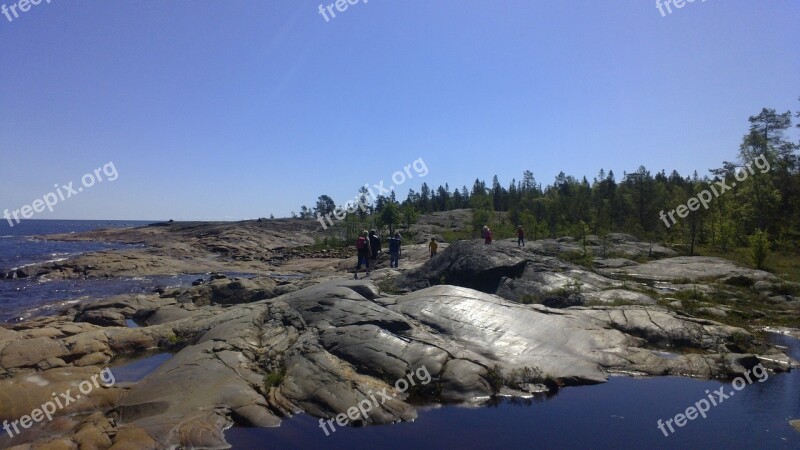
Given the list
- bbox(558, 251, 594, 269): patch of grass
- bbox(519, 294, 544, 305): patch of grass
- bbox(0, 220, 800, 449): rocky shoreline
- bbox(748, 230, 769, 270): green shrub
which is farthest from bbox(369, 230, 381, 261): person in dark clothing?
bbox(748, 230, 769, 270): green shrub

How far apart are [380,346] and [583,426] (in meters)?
6.13

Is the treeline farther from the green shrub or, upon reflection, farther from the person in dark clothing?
the person in dark clothing

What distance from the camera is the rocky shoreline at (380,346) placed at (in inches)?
468

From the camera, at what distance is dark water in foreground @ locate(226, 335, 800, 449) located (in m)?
10.5

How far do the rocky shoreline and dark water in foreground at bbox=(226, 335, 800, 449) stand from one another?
630 millimetres

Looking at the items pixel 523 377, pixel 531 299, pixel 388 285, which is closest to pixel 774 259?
pixel 531 299

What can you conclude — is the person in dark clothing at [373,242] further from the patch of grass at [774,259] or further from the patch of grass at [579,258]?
the patch of grass at [774,259]

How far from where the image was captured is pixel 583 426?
442 inches

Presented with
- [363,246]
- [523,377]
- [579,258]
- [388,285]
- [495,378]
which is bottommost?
[523,377]

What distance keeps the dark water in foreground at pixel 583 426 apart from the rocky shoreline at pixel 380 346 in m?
0.63

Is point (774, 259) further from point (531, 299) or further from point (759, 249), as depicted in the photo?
point (531, 299)

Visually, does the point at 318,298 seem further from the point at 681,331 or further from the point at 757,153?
the point at 757,153

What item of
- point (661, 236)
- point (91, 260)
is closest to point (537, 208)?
point (661, 236)

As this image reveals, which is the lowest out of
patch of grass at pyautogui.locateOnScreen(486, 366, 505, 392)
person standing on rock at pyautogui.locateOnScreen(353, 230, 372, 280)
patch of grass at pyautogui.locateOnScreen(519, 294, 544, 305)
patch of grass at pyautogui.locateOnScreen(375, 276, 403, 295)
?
patch of grass at pyautogui.locateOnScreen(486, 366, 505, 392)
